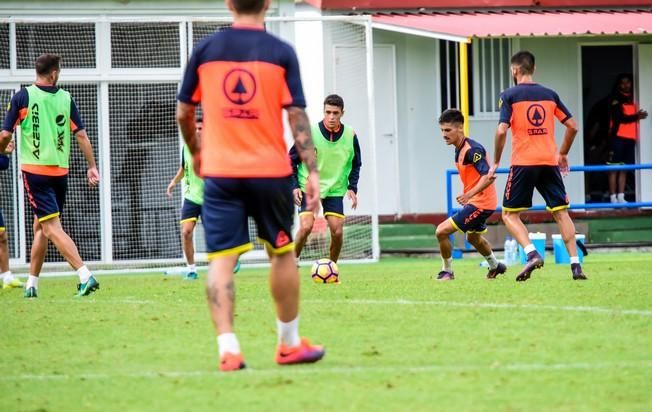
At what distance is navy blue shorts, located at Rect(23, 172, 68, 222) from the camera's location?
1363 cm

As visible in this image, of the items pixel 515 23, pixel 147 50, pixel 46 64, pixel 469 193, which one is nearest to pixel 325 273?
pixel 469 193

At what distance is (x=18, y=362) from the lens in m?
8.87

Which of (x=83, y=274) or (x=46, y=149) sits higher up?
(x=46, y=149)

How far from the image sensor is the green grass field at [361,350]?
7.14m

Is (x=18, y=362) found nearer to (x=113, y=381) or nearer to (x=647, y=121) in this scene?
(x=113, y=381)

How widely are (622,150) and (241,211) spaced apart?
16.4 meters

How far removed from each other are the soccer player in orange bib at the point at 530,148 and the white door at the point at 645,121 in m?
9.54

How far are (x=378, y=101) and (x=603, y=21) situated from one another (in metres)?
3.70

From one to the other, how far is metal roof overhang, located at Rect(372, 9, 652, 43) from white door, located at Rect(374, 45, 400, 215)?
30.2 inches

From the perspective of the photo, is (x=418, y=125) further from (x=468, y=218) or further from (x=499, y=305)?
(x=499, y=305)

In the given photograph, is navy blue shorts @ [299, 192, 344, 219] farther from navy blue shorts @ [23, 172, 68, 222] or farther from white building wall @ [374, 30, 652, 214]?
white building wall @ [374, 30, 652, 214]

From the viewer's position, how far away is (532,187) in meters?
14.5

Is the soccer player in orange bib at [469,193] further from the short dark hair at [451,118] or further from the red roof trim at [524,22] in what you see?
the red roof trim at [524,22]

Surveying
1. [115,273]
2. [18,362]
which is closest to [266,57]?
[18,362]
